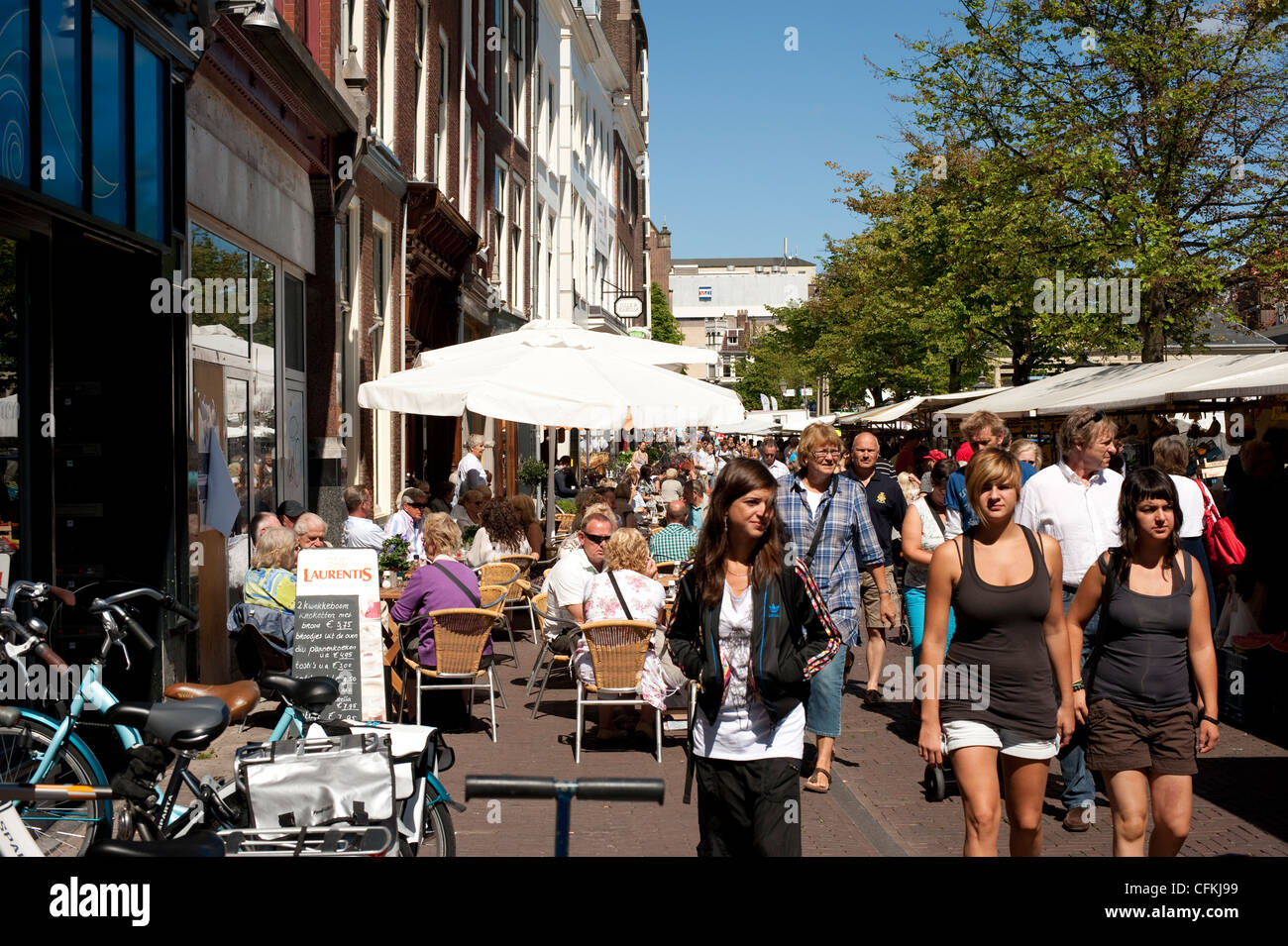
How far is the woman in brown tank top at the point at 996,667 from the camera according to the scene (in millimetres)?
4633

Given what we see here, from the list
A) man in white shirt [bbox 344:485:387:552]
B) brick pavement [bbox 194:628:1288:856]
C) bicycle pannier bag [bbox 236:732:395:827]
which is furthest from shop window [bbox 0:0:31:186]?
man in white shirt [bbox 344:485:387:552]

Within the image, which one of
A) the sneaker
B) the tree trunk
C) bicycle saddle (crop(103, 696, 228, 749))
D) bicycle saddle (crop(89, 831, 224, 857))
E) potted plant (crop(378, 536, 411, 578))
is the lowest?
the sneaker

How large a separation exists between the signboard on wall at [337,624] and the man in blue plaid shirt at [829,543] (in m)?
2.43

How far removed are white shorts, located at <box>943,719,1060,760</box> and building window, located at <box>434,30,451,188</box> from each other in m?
17.4

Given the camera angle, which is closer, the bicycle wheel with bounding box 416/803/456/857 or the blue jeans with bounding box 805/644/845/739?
the bicycle wheel with bounding box 416/803/456/857

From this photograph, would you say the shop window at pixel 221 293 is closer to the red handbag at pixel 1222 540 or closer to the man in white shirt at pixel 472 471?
the man in white shirt at pixel 472 471

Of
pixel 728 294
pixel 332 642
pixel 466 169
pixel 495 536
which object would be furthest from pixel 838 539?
pixel 728 294

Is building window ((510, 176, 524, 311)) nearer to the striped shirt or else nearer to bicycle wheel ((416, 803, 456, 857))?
the striped shirt

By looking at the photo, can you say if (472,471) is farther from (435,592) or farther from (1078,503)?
(1078,503)

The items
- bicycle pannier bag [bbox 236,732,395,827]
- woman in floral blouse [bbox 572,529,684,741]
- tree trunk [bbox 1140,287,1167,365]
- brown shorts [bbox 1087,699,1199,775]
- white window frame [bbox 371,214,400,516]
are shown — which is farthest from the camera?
tree trunk [bbox 1140,287,1167,365]

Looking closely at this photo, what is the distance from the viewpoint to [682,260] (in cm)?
17775

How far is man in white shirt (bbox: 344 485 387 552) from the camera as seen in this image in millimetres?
11023

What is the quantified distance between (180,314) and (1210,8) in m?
16.4
